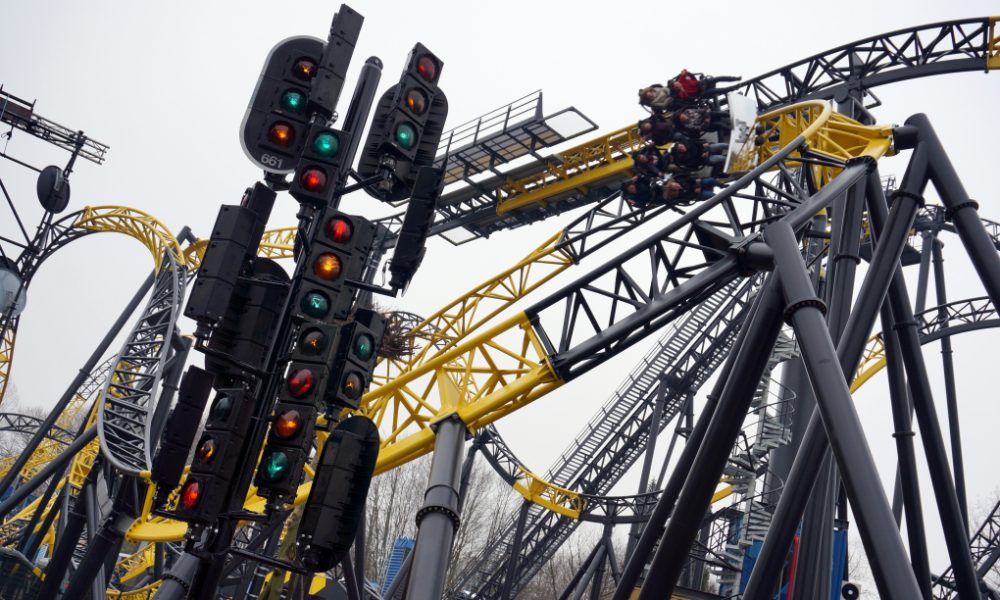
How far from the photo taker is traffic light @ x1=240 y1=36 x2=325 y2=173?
18.9ft

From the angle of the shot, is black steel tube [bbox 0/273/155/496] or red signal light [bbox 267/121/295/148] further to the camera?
black steel tube [bbox 0/273/155/496]

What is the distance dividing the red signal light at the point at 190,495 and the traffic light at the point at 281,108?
1982 mm

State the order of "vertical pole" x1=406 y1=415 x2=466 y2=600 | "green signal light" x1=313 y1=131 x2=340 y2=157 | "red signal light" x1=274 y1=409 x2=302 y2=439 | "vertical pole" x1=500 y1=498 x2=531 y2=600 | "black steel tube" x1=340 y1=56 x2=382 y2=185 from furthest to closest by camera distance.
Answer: "vertical pole" x1=500 y1=498 x2=531 y2=600 < "vertical pole" x1=406 y1=415 x2=466 y2=600 < "black steel tube" x1=340 y1=56 x2=382 y2=185 < "green signal light" x1=313 y1=131 x2=340 y2=157 < "red signal light" x1=274 y1=409 x2=302 y2=439

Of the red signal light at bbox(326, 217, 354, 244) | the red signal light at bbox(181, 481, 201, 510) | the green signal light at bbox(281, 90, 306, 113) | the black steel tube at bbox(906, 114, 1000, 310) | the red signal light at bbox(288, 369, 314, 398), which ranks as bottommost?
the red signal light at bbox(181, 481, 201, 510)

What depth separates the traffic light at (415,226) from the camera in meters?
5.82

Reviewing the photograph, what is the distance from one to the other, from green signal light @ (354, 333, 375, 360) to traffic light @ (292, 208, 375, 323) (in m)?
0.17

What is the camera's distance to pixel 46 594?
1020 centimetres

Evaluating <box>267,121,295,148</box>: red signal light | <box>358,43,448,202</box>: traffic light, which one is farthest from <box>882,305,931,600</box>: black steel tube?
<box>267,121,295,148</box>: red signal light

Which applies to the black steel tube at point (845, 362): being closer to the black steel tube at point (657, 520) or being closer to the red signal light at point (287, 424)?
the black steel tube at point (657, 520)

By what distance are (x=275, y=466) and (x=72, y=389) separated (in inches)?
605

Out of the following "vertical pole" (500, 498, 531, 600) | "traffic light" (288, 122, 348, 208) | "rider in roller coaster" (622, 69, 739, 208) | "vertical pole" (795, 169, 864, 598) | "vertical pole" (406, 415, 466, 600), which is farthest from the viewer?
"vertical pole" (500, 498, 531, 600)

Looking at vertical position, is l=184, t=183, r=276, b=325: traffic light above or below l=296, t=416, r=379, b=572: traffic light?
above

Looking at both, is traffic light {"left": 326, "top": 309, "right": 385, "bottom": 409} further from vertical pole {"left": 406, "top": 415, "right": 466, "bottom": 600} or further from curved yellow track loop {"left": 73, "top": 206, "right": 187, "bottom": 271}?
curved yellow track loop {"left": 73, "top": 206, "right": 187, "bottom": 271}

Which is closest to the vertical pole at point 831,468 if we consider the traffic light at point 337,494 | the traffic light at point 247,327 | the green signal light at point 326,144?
the traffic light at point 337,494
